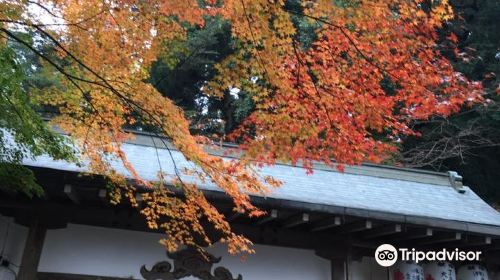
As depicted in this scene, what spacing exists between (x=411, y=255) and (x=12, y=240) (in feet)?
17.4

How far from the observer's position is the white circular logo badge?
599 centimetres

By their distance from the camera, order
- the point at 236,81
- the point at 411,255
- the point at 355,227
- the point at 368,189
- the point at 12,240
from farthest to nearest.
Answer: the point at 368,189
the point at 411,255
the point at 355,227
the point at 12,240
the point at 236,81

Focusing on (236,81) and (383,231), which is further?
(383,231)

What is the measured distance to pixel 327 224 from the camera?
5.46 metres

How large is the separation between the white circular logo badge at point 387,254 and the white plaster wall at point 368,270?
0.64 ft

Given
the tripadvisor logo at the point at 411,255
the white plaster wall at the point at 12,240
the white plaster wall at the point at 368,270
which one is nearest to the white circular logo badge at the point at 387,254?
the tripadvisor logo at the point at 411,255

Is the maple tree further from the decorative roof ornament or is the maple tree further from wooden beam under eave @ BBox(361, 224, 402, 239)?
wooden beam under eave @ BBox(361, 224, 402, 239)

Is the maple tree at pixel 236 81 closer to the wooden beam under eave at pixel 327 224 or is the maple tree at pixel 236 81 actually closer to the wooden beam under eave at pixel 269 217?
the wooden beam under eave at pixel 269 217

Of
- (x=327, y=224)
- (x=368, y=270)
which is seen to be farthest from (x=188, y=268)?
(x=368, y=270)

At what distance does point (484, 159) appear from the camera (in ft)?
45.9

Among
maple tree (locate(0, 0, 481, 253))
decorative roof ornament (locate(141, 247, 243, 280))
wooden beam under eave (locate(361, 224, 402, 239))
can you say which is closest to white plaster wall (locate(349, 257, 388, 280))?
wooden beam under eave (locate(361, 224, 402, 239))

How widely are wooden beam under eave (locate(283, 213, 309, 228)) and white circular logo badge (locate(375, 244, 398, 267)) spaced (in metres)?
1.39

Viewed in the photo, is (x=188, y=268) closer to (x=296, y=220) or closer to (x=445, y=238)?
(x=296, y=220)

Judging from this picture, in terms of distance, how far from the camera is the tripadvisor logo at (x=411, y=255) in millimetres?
5973
